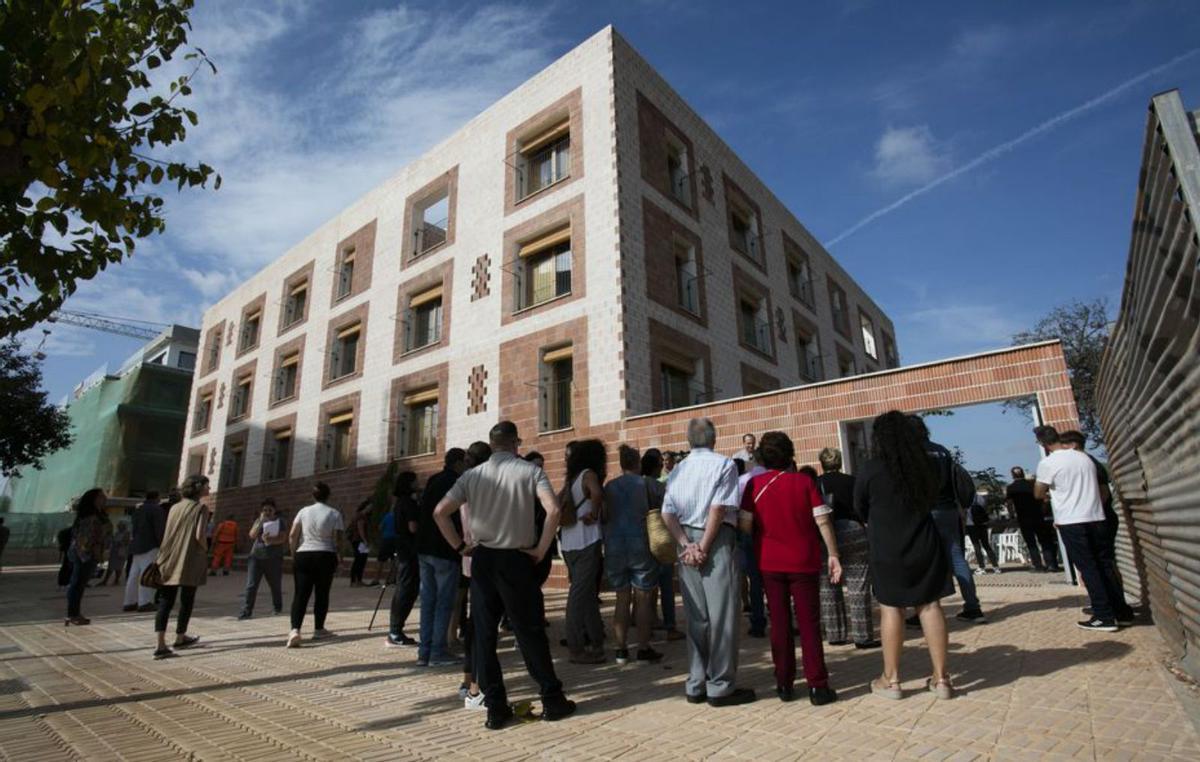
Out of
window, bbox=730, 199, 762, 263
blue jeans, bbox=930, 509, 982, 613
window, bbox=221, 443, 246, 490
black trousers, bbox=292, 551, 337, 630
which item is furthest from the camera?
window, bbox=221, 443, 246, 490

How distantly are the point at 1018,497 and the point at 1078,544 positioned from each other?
5895 mm

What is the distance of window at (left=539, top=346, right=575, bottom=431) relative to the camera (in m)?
12.8

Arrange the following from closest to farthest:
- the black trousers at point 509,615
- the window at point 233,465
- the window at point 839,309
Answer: the black trousers at point 509,615 < the window at point 233,465 < the window at point 839,309

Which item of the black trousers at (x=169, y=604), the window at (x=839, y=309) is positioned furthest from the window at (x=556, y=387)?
the window at (x=839, y=309)

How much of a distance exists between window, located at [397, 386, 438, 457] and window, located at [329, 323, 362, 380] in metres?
3.66

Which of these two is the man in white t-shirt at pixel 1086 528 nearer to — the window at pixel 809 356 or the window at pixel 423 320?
the window at pixel 423 320

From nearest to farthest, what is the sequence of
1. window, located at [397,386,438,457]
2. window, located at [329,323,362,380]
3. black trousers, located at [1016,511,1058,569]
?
black trousers, located at [1016,511,1058,569] < window, located at [397,386,438,457] < window, located at [329,323,362,380]

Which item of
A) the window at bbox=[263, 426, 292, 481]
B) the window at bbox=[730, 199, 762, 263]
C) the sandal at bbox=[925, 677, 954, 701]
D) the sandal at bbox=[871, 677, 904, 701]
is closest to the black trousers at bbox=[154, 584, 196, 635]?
the sandal at bbox=[871, 677, 904, 701]

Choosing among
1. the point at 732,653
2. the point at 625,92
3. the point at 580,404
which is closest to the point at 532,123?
the point at 625,92

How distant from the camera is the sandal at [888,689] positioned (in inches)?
139

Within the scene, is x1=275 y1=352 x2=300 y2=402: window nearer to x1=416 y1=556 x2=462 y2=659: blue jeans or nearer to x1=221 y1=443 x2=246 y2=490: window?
x1=221 y1=443 x2=246 y2=490: window

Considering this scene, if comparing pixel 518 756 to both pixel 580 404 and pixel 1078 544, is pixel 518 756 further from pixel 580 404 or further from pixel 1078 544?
pixel 580 404

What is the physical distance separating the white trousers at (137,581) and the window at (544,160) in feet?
33.3

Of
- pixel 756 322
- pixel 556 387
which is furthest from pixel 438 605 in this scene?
pixel 756 322
